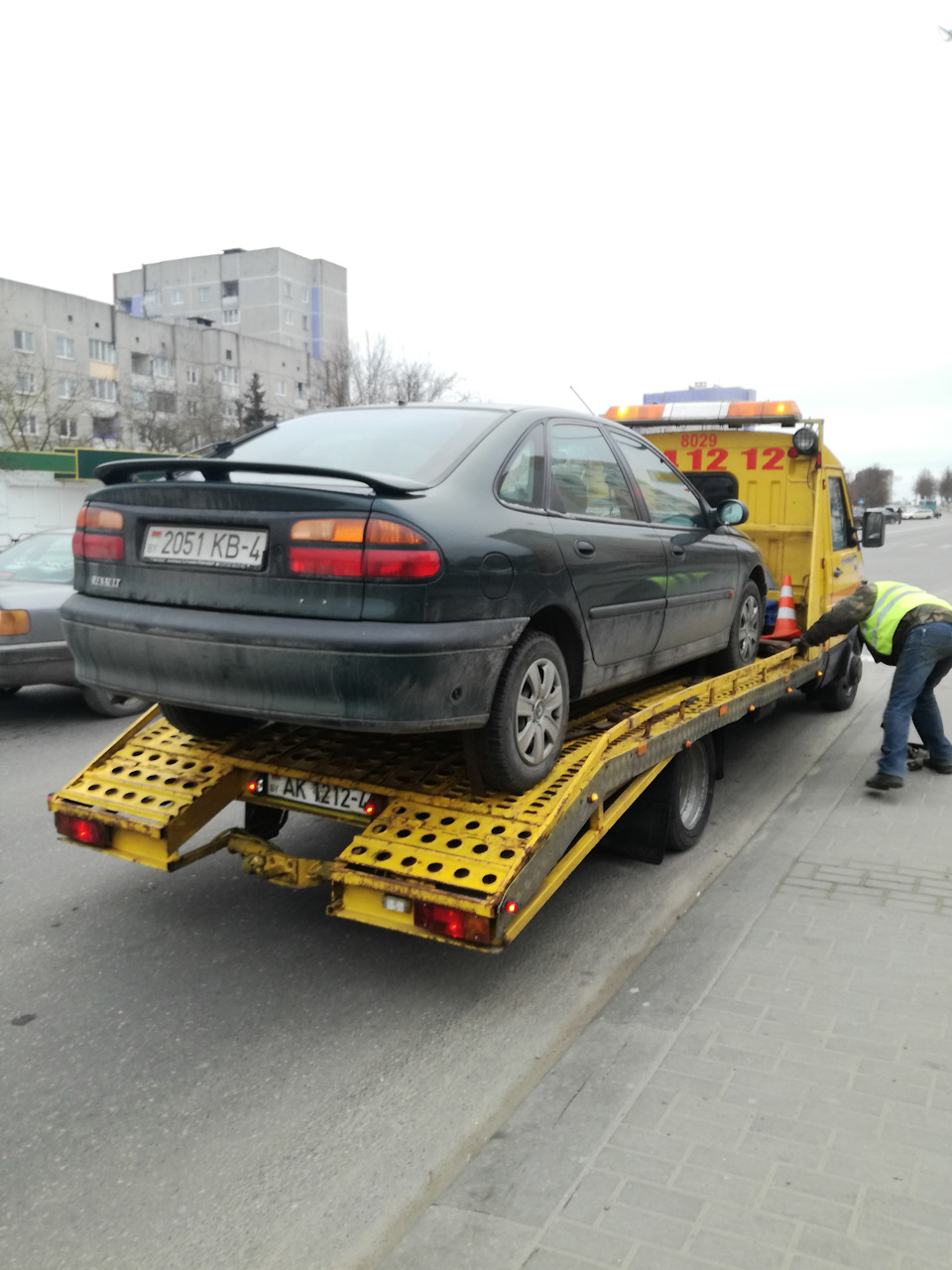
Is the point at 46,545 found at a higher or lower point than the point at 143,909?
higher

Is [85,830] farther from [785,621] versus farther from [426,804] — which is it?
[785,621]

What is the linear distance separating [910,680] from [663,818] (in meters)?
2.57

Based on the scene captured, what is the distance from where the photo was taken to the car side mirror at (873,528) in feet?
27.7

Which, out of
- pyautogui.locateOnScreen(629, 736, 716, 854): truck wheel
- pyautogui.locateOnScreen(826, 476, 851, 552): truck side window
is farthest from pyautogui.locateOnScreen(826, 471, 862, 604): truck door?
pyautogui.locateOnScreen(629, 736, 716, 854): truck wheel

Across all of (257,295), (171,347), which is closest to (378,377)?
(171,347)

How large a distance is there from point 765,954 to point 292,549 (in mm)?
2460

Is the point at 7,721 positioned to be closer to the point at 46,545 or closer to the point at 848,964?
the point at 46,545

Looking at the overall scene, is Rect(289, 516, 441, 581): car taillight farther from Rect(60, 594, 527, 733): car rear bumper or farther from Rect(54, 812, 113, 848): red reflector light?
Rect(54, 812, 113, 848): red reflector light

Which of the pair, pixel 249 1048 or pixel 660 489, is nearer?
pixel 249 1048

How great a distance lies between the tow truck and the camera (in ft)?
11.3

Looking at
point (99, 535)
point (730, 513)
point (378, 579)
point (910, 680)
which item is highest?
point (730, 513)

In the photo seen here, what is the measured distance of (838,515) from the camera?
8.16 meters

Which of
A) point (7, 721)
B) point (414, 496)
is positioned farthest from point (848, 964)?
point (7, 721)

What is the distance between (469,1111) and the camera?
3.07m
